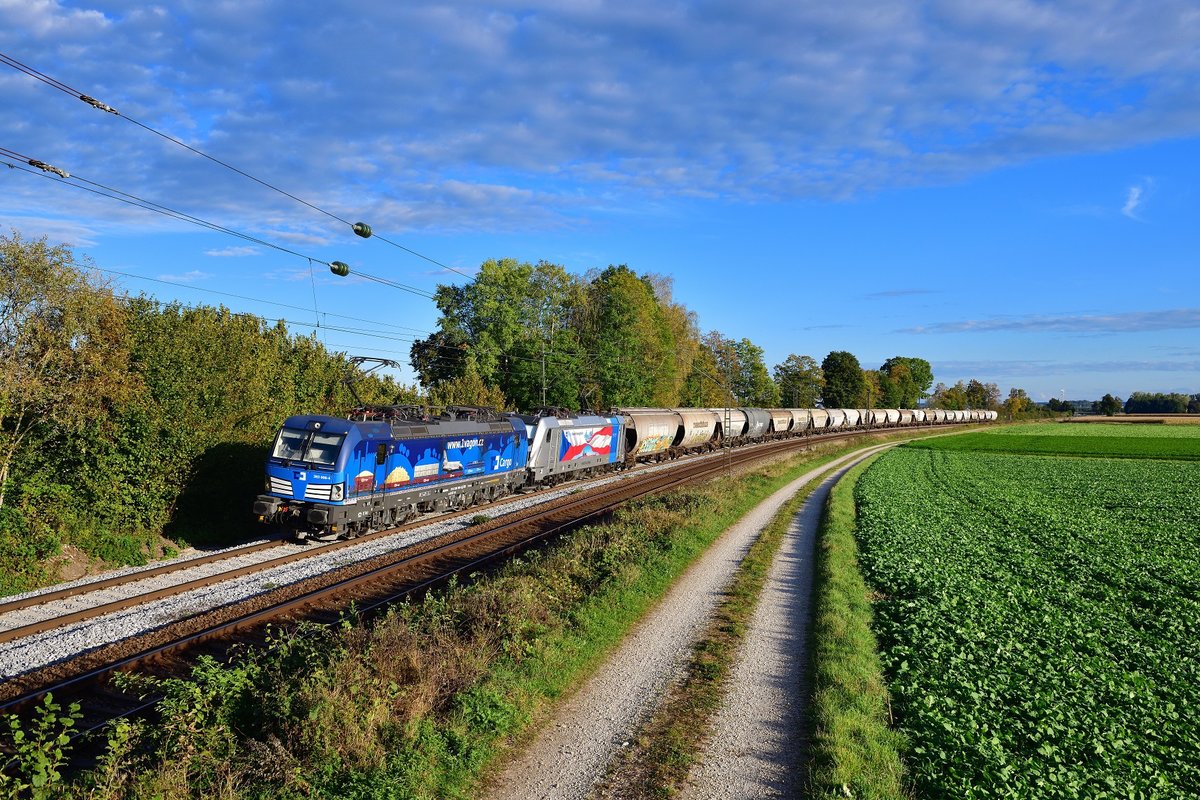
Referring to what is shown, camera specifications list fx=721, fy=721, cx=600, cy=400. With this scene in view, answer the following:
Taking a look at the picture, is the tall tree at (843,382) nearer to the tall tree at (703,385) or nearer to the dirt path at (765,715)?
the tall tree at (703,385)

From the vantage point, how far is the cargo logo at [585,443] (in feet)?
128

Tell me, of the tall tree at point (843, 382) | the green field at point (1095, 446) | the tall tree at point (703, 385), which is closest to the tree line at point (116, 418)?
the tall tree at point (703, 385)

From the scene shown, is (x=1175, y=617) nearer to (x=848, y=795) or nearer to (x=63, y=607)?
(x=848, y=795)

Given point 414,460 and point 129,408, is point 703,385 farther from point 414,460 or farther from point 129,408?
point 129,408

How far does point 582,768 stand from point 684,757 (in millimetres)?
1329

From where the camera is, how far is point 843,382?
160m

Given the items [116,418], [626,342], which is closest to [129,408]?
[116,418]

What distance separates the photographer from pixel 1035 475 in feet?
173

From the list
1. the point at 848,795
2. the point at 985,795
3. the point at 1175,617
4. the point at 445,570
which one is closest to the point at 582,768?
the point at 848,795

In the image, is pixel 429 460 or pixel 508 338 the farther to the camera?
pixel 508 338

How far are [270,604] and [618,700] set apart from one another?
9098 mm

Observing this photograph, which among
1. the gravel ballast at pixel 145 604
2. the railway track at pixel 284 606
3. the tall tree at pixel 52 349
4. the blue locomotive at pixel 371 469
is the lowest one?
the gravel ballast at pixel 145 604

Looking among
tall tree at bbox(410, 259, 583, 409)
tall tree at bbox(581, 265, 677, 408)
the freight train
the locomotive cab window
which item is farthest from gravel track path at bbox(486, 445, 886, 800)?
tall tree at bbox(581, 265, 677, 408)

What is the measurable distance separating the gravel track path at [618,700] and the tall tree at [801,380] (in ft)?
426
